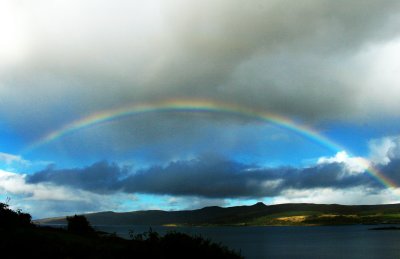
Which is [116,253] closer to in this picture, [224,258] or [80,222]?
[224,258]

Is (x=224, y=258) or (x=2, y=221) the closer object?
(x=224, y=258)

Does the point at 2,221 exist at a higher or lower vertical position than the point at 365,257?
higher

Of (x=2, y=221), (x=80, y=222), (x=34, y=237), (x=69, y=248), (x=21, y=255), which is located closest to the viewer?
(x=21, y=255)

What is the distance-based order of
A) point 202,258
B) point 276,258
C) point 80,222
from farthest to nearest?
point 276,258 < point 80,222 < point 202,258

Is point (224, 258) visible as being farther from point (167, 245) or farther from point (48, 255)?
point (48, 255)

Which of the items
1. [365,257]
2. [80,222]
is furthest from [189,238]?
[365,257]

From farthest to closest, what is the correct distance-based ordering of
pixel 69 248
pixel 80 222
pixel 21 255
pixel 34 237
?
pixel 80 222, pixel 34 237, pixel 69 248, pixel 21 255

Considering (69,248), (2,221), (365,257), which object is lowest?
(365,257)

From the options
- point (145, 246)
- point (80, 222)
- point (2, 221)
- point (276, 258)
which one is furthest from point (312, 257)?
point (145, 246)

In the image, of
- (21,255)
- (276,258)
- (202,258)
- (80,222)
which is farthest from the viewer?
(276,258)
